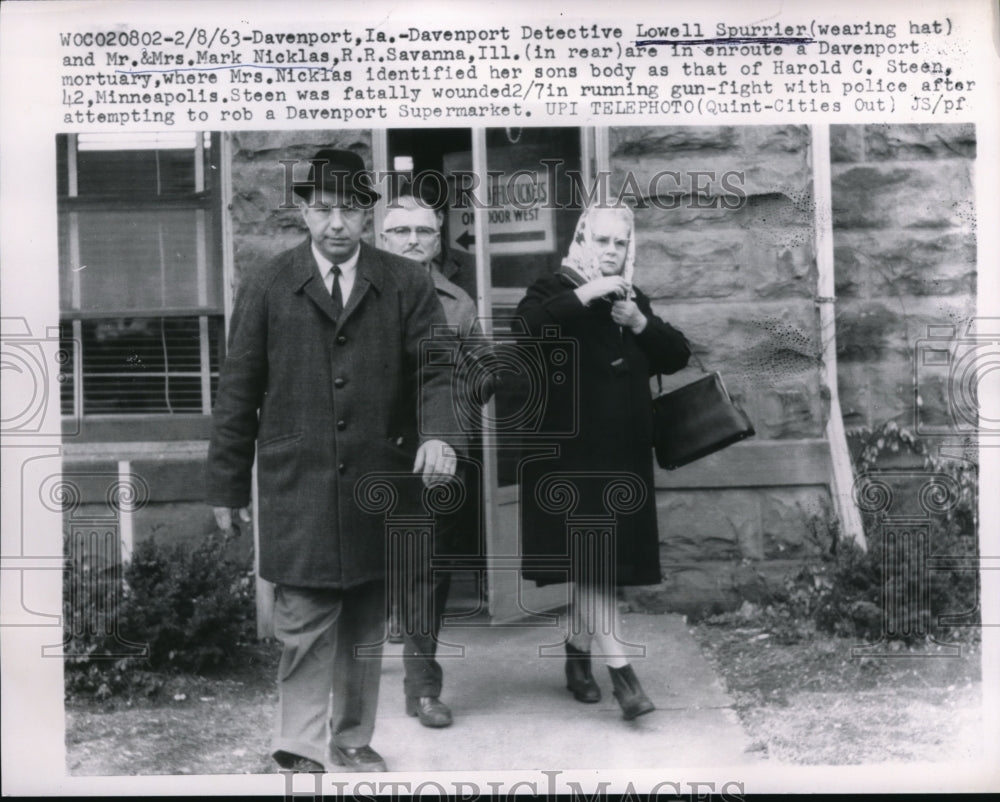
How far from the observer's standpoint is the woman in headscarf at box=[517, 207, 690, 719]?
5125 millimetres

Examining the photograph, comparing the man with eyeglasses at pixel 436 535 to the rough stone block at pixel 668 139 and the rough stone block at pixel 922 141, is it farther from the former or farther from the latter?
the rough stone block at pixel 922 141

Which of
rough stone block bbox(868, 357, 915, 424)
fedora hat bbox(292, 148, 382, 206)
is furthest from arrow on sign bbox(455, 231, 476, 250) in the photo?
rough stone block bbox(868, 357, 915, 424)

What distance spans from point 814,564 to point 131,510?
2.46 meters

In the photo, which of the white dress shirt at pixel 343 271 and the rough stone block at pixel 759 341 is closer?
the white dress shirt at pixel 343 271

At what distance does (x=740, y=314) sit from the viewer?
5.37 metres

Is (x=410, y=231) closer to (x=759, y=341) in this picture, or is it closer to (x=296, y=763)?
(x=759, y=341)

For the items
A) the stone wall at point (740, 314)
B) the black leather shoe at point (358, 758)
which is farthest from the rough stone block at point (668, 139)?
the black leather shoe at point (358, 758)

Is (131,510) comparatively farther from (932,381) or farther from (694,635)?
(932,381)

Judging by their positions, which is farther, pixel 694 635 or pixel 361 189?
pixel 694 635

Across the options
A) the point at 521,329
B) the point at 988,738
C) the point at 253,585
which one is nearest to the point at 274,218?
the point at 521,329

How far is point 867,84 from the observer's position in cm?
515

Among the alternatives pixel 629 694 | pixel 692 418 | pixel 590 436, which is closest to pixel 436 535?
pixel 590 436

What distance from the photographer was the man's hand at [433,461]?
16.4 feet

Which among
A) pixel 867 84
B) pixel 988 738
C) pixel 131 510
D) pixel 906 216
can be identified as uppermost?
pixel 867 84
